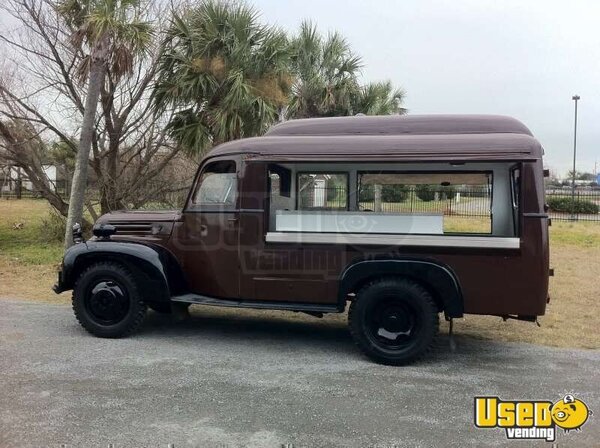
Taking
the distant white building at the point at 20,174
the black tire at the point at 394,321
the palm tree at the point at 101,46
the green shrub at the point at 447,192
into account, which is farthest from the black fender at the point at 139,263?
the distant white building at the point at 20,174

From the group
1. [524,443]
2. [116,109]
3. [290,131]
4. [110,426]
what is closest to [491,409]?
[524,443]

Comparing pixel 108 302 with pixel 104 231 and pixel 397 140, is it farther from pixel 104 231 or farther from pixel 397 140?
pixel 397 140

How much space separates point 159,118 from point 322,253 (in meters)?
7.90

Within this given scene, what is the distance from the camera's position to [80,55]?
11.3 m

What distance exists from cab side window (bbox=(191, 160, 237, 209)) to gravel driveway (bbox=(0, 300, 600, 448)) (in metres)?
1.58

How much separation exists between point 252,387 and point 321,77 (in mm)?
12268

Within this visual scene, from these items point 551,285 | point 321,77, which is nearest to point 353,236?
point 551,285

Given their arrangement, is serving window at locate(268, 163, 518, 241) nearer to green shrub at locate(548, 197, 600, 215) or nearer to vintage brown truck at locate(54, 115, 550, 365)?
vintage brown truck at locate(54, 115, 550, 365)

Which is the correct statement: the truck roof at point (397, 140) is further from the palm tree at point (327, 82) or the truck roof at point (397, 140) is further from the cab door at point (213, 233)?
the palm tree at point (327, 82)

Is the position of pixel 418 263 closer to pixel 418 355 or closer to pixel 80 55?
pixel 418 355

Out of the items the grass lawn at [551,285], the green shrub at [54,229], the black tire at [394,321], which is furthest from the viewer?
the green shrub at [54,229]

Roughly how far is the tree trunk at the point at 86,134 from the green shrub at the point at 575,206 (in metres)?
21.4

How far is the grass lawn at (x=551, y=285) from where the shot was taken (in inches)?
265

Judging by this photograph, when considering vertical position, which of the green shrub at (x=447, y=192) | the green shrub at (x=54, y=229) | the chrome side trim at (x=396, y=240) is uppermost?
the green shrub at (x=447, y=192)
